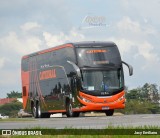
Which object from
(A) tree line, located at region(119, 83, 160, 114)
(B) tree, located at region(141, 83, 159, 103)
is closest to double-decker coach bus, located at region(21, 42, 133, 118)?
(A) tree line, located at region(119, 83, 160, 114)

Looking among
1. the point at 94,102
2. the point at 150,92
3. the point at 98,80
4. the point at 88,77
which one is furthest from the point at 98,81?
the point at 150,92

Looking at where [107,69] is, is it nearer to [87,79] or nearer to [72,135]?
[87,79]

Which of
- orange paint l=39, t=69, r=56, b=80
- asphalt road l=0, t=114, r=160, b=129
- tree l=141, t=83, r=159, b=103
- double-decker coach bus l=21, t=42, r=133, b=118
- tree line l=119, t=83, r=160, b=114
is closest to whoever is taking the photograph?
asphalt road l=0, t=114, r=160, b=129

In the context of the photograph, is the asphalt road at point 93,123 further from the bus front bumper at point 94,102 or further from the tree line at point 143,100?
the tree line at point 143,100

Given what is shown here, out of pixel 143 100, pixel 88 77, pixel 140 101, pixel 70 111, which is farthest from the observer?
pixel 143 100

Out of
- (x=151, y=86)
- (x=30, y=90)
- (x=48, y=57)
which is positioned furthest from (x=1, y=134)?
(x=151, y=86)

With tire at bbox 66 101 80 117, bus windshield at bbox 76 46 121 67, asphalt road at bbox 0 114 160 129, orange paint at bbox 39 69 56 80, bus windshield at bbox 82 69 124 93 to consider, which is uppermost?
bus windshield at bbox 76 46 121 67

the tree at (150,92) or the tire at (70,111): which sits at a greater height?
the tree at (150,92)

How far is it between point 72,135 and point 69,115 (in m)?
22.3

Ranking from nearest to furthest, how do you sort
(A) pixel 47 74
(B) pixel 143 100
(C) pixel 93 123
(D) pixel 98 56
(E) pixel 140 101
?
(C) pixel 93 123
(D) pixel 98 56
(A) pixel 47 74
(E) pixel 140 101
(B) pixel 143 100

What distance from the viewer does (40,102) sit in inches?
1649

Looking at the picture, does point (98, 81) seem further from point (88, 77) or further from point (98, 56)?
point (98, 56)

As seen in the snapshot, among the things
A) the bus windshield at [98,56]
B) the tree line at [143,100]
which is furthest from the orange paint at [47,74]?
the tree line at [143,100]

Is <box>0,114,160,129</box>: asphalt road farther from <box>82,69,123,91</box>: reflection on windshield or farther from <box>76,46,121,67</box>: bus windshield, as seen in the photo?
<box>76,46,121,67</box>: bus windshield
